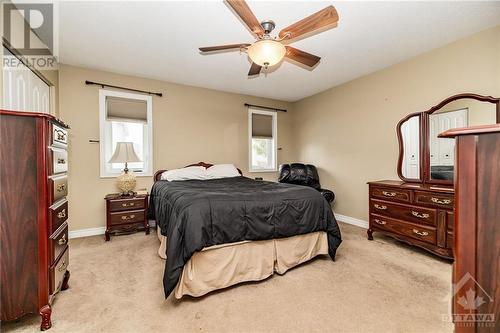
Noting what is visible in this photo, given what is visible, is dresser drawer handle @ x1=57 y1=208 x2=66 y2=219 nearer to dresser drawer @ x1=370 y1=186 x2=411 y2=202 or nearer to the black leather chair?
dresser drawer @ x1=370 y1=186 x2=411 y2=202

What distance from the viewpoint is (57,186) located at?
1.66 metres

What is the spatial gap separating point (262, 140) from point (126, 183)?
2966 mm

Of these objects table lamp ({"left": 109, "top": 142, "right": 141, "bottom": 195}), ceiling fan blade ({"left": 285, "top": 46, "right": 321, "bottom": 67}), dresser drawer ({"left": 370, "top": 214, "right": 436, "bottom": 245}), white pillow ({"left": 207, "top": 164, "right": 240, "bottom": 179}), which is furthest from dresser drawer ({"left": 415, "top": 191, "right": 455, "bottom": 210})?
table lamp ({"left": 109, "top": 142, "right": 141, "bottom": 195})

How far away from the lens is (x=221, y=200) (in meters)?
2.01

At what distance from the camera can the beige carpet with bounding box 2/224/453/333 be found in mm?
1550

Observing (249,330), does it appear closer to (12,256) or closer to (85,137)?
(12,256)

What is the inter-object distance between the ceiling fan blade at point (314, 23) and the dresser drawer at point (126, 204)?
2915 millimetres

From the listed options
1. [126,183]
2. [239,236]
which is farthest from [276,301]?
[126,183]

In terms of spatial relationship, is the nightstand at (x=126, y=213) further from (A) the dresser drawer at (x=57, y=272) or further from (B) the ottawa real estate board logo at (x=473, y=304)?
(B) the ottawa real estate board logo at (x=473, y=304)

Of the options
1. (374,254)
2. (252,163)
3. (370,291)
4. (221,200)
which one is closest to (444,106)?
(374,254)

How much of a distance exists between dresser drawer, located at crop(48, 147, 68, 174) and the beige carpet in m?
1.06

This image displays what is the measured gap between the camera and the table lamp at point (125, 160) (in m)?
3.33

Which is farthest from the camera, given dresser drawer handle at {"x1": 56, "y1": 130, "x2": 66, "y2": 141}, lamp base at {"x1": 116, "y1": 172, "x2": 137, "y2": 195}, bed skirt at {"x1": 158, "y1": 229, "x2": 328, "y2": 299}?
lamp base at {"x1": 116, "y1": 172, "x2": 137, "y2": 195}

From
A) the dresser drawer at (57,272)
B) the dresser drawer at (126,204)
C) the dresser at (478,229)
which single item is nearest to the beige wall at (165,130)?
the dresser drawer at (126,204)
